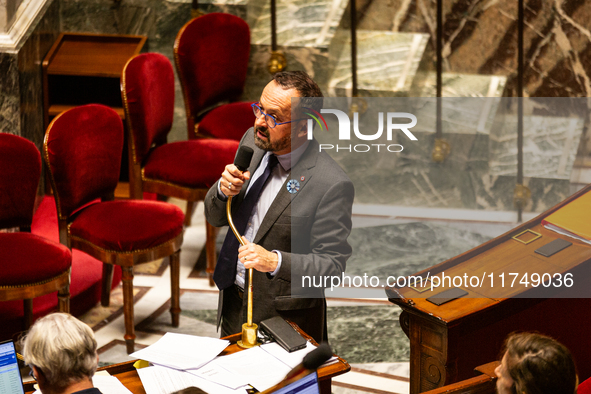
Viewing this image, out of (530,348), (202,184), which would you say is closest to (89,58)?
(202,184)

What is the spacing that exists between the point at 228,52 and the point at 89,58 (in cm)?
92

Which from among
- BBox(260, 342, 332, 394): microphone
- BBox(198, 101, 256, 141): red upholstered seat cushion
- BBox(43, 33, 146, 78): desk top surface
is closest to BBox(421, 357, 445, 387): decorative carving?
BBox(260, 342, 332, 394): microphone

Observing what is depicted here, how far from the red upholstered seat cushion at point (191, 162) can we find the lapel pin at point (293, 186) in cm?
153

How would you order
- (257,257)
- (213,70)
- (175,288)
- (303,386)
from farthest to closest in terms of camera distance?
(213,70), (175,288), (257,257), (303,386)

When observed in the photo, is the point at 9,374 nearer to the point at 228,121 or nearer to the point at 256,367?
the point at 256,367

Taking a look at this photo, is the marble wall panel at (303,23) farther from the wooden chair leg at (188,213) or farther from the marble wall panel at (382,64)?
the wooden chair leg at (188,213)

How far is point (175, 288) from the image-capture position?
146 inches

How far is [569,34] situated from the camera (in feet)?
14.8

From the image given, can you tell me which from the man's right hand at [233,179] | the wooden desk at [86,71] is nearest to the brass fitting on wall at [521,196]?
the wooden desk at [86,71]

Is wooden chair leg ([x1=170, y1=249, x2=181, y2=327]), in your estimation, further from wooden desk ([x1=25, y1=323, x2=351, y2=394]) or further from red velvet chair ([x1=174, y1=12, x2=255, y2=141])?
wooden desk ([x1=25, y1=323, x2=351, y2=394])

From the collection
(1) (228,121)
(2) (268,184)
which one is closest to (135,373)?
(2) (268,184)

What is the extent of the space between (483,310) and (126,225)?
1.72 m

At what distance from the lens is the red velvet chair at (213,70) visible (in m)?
4.38

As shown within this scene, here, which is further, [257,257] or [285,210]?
[285,210]
